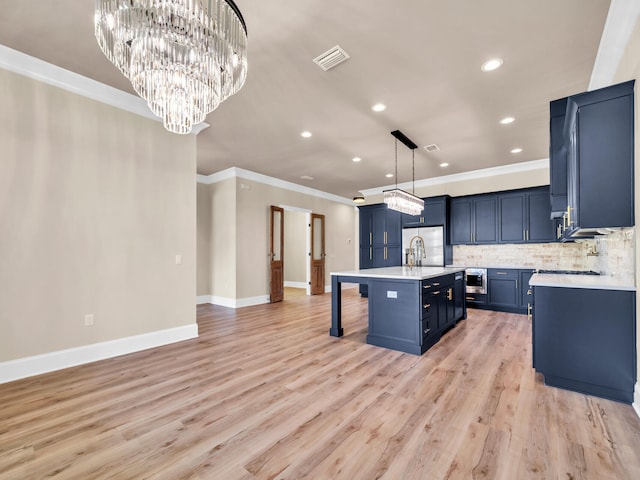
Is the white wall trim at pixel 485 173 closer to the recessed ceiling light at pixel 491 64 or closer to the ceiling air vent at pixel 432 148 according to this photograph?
the ceiling air vent at pixel 432 148

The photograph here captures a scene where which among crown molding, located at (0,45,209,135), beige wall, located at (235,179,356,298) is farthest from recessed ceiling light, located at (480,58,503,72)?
beige wall, located at (235,179,356,298)

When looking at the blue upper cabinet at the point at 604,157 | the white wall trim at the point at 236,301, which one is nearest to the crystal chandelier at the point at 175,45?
the blue upper cabinet at the point at 604,157

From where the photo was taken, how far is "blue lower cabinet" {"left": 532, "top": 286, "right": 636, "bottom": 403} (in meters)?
2.29

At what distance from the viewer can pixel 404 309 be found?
11.4 feet

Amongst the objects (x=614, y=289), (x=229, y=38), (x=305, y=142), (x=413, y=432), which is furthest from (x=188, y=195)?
(x=614, y=289)

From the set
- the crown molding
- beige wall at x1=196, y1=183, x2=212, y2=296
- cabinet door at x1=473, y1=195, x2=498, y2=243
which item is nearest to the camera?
the crown molding

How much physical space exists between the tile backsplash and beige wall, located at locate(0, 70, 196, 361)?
5040 mm

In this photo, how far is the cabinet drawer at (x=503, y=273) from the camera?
18.3 feet

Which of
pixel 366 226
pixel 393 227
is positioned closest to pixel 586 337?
pixel 393 227

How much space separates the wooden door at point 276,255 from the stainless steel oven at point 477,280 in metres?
4.03

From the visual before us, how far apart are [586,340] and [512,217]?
4.01 m

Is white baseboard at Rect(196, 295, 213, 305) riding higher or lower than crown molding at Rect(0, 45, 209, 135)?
lower

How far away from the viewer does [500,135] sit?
4.52 m

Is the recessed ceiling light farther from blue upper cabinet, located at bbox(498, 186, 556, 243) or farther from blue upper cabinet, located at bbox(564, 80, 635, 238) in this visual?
blue upper cabinet, located at bbox(498, 186, 556, 243)
